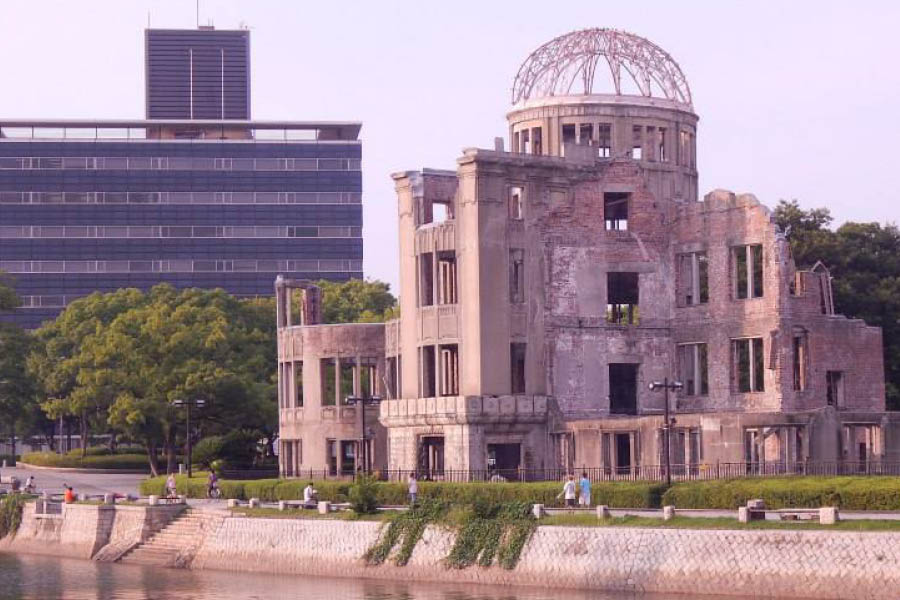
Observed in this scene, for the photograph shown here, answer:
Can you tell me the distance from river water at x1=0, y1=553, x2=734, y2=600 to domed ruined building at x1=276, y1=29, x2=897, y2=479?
13.0 meters

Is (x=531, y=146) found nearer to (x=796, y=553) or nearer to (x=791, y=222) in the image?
(x=791, y=222)

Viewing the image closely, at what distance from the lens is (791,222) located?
92250mm

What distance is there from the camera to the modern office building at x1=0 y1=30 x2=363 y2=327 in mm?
161125

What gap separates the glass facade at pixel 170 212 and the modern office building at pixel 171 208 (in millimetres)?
89

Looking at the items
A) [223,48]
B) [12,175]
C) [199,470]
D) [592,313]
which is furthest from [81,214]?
[592,313]

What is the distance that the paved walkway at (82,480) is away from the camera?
91625 millimetres

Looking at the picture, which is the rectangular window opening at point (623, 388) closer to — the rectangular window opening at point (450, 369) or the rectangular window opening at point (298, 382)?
the rectangular window opening at point (450, 369)

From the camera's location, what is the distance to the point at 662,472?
66.7m

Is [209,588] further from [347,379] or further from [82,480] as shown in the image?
[82,480]

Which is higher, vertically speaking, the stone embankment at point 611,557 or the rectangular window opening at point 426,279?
the rectangular window opening at point 426,279

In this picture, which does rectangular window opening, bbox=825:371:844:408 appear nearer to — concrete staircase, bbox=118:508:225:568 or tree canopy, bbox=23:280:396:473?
concrete staircase, bbox=118:508:225:568

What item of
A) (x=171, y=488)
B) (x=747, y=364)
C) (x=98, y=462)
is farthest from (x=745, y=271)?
(x=98, y=462)

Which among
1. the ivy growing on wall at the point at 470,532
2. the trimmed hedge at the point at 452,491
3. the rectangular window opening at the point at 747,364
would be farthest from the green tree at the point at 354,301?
the ivy growing on wall at the point at 470,532

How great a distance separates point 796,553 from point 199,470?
51.9 meters
